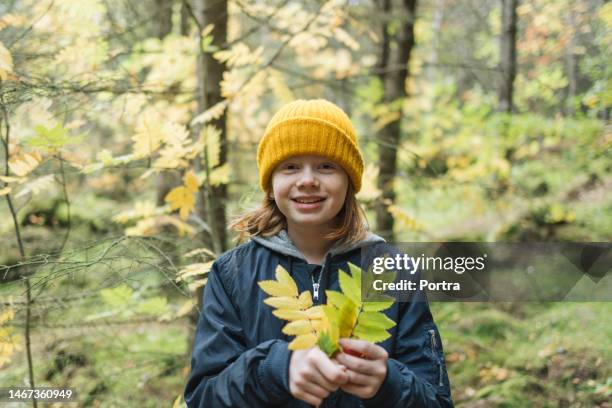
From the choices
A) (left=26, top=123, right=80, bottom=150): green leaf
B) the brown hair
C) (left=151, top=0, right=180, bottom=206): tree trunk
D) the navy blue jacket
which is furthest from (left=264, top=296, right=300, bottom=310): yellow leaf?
(left=151, top=0, right=180, bottom=206): tree trunk

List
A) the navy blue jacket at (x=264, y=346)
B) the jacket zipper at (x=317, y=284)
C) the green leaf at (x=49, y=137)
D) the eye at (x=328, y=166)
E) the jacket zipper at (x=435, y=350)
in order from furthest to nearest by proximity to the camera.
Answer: the green leaf at (x=49, y=137), the eye at (x=328, y=166), the jacket zipper at (x=317, y=284), the jacket zipper at (x=435, y=350), the navy blue jacket at (x=264, y=346)

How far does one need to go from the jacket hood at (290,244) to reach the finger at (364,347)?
61 cm

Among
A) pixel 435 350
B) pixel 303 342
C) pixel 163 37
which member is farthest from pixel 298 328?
pixel 163 37

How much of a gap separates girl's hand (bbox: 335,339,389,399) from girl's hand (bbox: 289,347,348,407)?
0.03 metres

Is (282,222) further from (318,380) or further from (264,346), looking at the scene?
(318,380)

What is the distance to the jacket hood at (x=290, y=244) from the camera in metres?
1.88

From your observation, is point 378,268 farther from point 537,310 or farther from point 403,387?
point 537,310

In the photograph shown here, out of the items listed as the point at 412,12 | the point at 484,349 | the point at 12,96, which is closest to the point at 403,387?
the point at 12,96

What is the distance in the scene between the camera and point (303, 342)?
118 centimetres

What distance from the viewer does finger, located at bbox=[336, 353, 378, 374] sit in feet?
3.98

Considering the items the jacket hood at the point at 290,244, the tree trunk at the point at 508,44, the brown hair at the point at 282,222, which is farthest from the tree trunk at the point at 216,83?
the tree trunk at the point at 508,44

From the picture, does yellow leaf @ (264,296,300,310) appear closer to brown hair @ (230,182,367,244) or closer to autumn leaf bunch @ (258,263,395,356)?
autumn leaf bunch @ (258,263,395,356)

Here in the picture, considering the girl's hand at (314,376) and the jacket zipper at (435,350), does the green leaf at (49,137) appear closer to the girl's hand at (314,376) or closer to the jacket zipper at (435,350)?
the girl's hand at (314,376)

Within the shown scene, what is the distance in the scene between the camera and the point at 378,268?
185 cm
